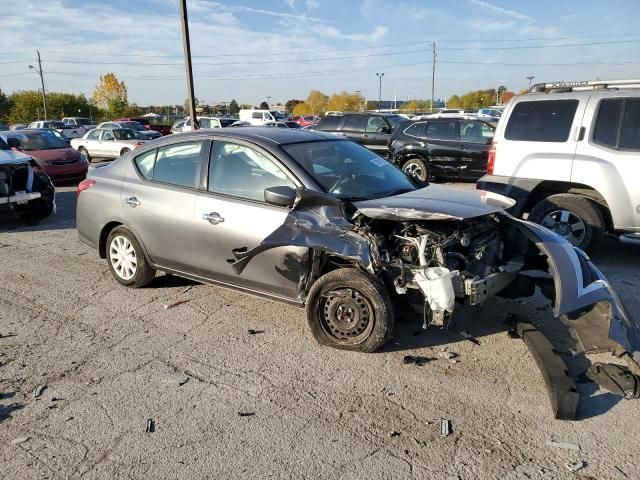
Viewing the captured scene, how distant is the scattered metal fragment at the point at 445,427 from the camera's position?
3133 millimetres

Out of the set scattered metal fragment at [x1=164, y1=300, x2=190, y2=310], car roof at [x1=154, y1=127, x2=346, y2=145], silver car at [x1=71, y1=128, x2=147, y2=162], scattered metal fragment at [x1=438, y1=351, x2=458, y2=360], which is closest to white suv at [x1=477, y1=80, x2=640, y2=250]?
car roof at [x1=154, y1=127, x2=346, y2=145]

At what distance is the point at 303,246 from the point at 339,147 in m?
1.38

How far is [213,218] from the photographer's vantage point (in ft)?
15.3

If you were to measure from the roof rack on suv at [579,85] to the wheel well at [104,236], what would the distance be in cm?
556

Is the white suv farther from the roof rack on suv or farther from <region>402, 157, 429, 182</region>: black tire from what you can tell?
<region>402, 157, 429, 182</region>: black tire

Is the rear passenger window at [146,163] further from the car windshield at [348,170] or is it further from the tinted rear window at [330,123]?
the tinted rear window at [330,123]

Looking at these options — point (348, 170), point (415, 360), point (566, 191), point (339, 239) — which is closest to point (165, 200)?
point (348, 170)

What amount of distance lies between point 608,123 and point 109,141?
18059 millimetres

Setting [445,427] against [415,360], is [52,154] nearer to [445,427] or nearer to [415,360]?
[415,360]

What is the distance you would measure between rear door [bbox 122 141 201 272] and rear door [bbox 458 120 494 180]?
944cm

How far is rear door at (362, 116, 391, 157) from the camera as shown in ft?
54.3

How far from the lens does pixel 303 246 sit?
13.7 feet

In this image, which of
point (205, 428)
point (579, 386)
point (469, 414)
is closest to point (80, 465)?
point (205, 428)

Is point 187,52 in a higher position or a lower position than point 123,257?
higher
